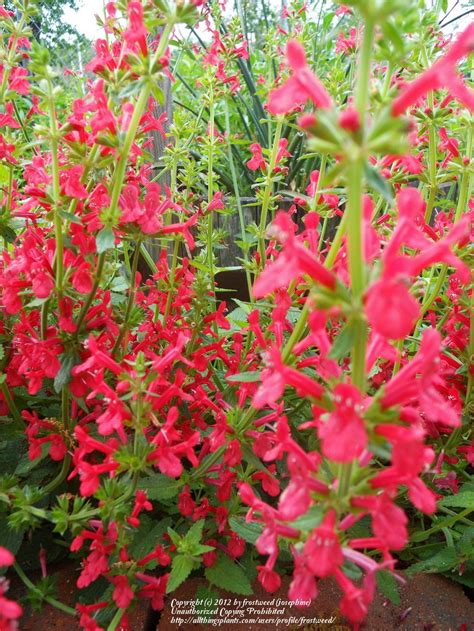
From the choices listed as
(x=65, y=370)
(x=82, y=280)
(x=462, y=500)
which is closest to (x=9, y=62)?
(x=82, y=280)

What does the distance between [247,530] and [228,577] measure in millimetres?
201

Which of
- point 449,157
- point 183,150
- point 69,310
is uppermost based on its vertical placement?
point 449,157

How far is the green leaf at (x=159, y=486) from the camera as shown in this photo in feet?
A: 4.06

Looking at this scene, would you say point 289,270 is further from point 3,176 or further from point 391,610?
point 3,176

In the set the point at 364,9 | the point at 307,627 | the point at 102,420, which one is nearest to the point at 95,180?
the point at 102,420

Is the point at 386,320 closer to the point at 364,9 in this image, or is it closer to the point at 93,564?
the point at 364,9

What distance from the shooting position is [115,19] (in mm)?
1384

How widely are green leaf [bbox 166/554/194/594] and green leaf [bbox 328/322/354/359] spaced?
686mm

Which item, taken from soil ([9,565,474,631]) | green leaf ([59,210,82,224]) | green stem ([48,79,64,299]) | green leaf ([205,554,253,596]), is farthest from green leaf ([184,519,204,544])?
green leaf ([59,210,82,224])

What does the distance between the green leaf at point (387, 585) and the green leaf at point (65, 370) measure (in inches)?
33.6

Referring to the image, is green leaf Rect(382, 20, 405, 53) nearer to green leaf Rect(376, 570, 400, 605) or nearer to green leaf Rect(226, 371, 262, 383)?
green leaf Rect(226, 371, 262, 383)

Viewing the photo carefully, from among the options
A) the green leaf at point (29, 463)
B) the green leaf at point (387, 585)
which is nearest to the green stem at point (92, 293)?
the green leaf at point (29, 463)

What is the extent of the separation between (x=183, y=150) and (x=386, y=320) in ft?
4.28

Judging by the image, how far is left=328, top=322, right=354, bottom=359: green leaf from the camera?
677 mm
